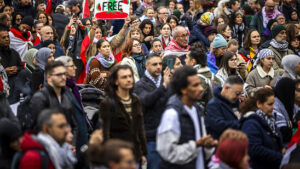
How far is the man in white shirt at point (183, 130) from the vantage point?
5.57 metres

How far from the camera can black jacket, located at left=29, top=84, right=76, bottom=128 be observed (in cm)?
651

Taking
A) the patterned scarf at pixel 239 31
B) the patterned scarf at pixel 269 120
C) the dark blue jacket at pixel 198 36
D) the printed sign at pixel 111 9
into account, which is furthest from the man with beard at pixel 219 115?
the patterned scarf at pixel 239 31

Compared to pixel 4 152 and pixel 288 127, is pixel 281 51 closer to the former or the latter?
pixel 288 127

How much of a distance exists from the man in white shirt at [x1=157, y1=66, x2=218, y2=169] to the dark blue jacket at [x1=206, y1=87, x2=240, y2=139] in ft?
2.12

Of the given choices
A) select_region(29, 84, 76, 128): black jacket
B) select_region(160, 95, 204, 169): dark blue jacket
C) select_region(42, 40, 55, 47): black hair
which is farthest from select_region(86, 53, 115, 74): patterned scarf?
select_region(160, 95, 204, 169): dark blue jacket

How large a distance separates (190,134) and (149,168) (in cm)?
159

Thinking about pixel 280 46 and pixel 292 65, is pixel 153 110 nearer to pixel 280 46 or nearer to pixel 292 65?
pixel 292 65

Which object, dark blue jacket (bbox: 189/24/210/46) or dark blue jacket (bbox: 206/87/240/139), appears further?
dark blue jacket (bbox: 189/24/210/46)

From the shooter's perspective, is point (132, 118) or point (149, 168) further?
point (149, 168)

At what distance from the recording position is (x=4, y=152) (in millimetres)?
5457

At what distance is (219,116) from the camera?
6.64m

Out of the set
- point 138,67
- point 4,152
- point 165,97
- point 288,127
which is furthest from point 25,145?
point 138,67

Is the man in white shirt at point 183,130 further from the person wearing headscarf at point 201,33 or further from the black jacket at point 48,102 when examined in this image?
the person wearing headscarf at point 201,33

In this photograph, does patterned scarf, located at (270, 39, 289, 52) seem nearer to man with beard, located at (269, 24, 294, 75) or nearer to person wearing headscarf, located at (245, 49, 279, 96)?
man with beard, located at (269, 24, 294, 75)
